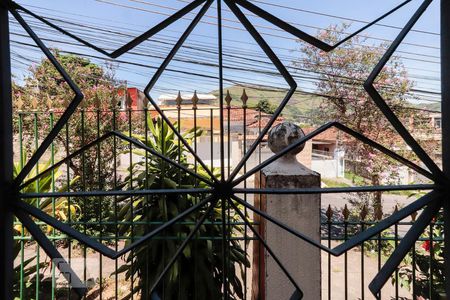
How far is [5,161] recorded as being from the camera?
367 millimetres

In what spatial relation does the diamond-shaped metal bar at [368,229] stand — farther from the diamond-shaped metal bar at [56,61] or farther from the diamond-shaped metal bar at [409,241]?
the diamond-shaped metal bar at [56,61]

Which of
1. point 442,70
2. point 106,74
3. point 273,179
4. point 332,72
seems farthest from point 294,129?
point 106,74

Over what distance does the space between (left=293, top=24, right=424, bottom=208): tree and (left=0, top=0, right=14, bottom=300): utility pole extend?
5.18 m

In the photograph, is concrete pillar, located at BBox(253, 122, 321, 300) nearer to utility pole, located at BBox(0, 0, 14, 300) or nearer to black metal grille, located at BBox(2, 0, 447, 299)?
black metal grille, located at BBox(2, 0, 447, 299)

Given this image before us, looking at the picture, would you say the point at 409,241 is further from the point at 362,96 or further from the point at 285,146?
the point at 362,96

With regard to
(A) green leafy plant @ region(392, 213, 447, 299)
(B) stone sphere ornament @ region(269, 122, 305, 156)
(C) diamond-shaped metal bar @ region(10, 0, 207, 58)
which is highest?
(C) diamond-shaped metal bar @ region(10, 0, 207, 58)

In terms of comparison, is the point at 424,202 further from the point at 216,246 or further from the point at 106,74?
the point at 106,74

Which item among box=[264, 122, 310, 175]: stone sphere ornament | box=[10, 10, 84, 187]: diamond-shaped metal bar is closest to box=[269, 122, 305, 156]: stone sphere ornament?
box=[264, 122, 310, 175]: stone sphere ornament

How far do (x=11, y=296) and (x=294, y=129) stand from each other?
126cm

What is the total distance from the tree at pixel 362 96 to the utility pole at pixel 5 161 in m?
5.18

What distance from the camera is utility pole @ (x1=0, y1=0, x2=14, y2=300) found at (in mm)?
362

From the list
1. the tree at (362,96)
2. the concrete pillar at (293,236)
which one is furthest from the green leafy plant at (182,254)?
the tree at (362,96)

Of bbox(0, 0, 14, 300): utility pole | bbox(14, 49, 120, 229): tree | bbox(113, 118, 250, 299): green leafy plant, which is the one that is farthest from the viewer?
→ bbox(14, 49, 120, 229): tree

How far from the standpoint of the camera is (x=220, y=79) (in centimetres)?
41
